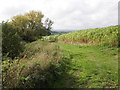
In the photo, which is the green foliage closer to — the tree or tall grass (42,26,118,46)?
tall grass (42,26,118,46)

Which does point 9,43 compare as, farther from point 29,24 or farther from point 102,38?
point 29,24

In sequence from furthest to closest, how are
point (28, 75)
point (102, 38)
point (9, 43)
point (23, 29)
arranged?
point (23, 29), point (102, 38), point (9, 43), point (28, 75)

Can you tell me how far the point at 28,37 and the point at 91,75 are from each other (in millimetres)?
22577

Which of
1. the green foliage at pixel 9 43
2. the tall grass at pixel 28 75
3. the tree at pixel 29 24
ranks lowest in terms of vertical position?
the tall grass at pixel 28 75

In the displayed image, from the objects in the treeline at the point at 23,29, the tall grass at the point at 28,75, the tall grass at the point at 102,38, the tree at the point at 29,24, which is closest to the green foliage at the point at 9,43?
the treeline at the point at 23,29

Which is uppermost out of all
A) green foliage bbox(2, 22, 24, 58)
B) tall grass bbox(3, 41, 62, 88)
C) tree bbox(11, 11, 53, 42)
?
tree bbox(11, 11, 53, 42)

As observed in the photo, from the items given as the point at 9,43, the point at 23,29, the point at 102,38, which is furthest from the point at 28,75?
the point at 23,29

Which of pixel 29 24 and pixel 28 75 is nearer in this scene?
pixel 28 75

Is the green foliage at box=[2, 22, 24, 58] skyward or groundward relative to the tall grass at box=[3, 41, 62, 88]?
skyward

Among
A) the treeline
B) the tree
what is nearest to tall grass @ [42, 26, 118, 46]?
the treeline

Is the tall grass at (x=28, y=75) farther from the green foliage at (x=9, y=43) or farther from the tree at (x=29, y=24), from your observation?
the tree at (x=29, y=24)

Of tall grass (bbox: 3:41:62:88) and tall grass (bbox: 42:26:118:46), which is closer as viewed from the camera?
tall grass (bbox: 3:41:62:88)

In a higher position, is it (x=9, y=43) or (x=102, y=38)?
(x=102, y=38)

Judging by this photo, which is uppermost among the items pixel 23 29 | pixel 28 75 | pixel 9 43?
pixel 23 29
